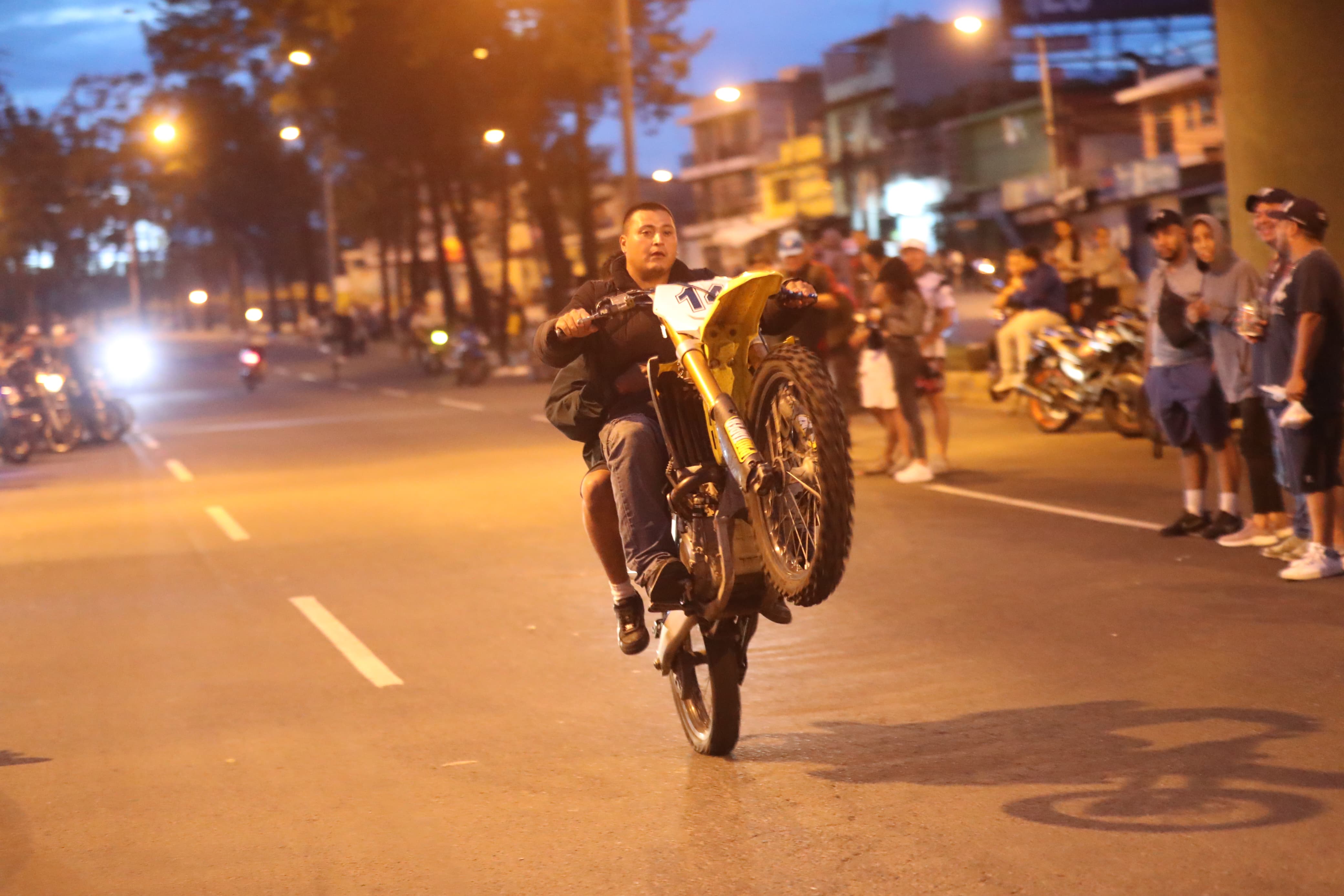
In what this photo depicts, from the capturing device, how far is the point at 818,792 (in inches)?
223

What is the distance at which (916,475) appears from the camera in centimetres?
1466

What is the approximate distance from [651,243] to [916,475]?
8793 millimetres

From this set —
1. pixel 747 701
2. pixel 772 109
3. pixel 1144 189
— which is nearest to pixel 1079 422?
pixel 747 701

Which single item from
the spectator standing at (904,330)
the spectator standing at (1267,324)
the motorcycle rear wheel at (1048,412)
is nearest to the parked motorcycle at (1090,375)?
the motorcycle rear wheel at (1048,412)

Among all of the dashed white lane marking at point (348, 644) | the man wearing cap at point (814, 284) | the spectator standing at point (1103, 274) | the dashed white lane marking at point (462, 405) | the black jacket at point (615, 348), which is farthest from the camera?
the dashed white lane marking at point (462, 405)

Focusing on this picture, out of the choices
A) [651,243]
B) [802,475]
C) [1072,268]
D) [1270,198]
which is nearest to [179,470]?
[1072,268]

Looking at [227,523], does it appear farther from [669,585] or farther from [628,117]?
[628,117]

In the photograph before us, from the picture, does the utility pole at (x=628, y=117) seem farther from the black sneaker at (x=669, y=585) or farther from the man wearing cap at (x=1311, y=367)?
the black sneaker at (x=669, y=585)

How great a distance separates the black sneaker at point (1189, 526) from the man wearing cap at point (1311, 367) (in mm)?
1563

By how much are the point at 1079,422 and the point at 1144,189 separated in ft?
107

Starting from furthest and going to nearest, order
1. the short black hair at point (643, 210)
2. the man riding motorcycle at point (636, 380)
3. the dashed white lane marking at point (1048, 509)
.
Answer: the dashed white lane marking at point (1048, 509) → the short black hair at point (643, 210) → the man riding motorcycle at point (636, 380)

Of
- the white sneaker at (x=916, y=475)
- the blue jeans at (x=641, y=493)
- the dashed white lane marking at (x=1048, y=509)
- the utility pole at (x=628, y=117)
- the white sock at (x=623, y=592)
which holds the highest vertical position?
the utility pole at (x=628, y=117)

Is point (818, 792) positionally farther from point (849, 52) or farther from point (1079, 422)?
point (849, 52)

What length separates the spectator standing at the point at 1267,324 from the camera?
350 inches
